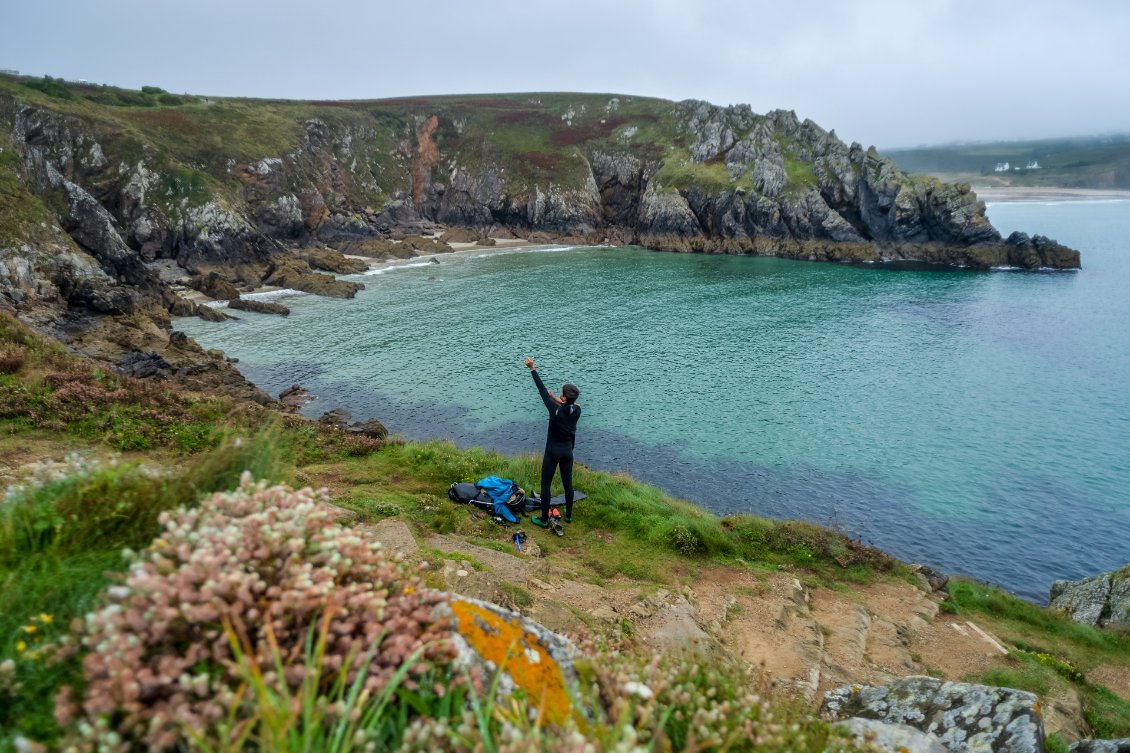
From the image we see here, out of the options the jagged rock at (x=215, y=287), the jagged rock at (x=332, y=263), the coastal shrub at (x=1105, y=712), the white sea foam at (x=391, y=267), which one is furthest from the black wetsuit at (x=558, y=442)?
the jagged rock at (x=332, y=263)

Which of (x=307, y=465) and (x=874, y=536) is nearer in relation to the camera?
(x=307, y=465)

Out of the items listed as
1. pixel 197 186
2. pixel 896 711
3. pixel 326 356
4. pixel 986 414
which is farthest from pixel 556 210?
pixel 896 711

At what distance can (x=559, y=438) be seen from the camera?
1331 centimetres

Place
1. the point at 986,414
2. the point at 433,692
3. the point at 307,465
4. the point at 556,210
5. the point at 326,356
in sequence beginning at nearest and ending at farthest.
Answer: the point at 433,692 < the point at 307,465 < the point at 986,414 < the point at 326,356 < the point at 556,210

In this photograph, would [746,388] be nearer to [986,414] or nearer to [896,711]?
[986,414]

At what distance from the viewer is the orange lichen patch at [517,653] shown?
3.74 meters

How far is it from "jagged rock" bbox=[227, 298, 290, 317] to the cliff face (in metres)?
3.97

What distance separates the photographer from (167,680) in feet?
8.98

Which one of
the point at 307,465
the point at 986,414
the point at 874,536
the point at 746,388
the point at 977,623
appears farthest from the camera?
the point at 746,388

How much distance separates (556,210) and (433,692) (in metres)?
104

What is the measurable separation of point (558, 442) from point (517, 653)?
9.28 m

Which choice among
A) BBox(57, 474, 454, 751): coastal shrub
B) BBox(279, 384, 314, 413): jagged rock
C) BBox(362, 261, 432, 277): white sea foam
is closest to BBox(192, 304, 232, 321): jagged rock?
BBox(279, 384, 314, 413): jagged rock

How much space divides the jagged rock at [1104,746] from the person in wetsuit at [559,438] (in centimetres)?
907

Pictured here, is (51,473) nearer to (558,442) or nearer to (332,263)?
(558,442)
